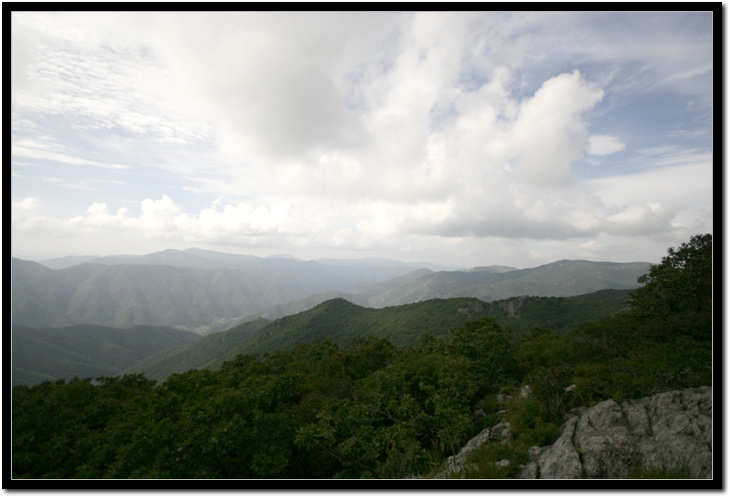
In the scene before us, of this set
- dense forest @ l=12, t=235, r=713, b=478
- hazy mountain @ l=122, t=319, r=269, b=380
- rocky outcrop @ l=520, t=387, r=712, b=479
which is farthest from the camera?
hazy mountain @ l=122, t=319, r=269, b=380

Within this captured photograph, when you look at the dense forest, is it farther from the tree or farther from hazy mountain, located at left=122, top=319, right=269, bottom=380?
hazy mountain, located at left=122, top=319, right=269, bottom=380

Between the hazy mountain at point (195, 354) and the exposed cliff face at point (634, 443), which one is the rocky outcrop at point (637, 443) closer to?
the exposed cliff face at point (634, 443)

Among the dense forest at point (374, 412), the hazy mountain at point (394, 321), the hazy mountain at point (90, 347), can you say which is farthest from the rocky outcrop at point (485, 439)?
the hazy mountain at point (90, 347)

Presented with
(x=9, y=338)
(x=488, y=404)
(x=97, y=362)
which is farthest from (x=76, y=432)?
(x=97, y=362)

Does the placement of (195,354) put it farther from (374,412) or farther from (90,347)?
(374,412)

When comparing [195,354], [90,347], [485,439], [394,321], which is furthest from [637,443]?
[90,347]

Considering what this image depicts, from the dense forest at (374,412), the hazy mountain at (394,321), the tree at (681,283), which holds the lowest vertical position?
the hazy mountain at (394,321)

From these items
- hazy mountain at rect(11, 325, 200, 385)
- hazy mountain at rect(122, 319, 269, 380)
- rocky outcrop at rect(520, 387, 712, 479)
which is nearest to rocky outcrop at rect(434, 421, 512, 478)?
rocky outcrop at rect(520, 387, 712, 479)
